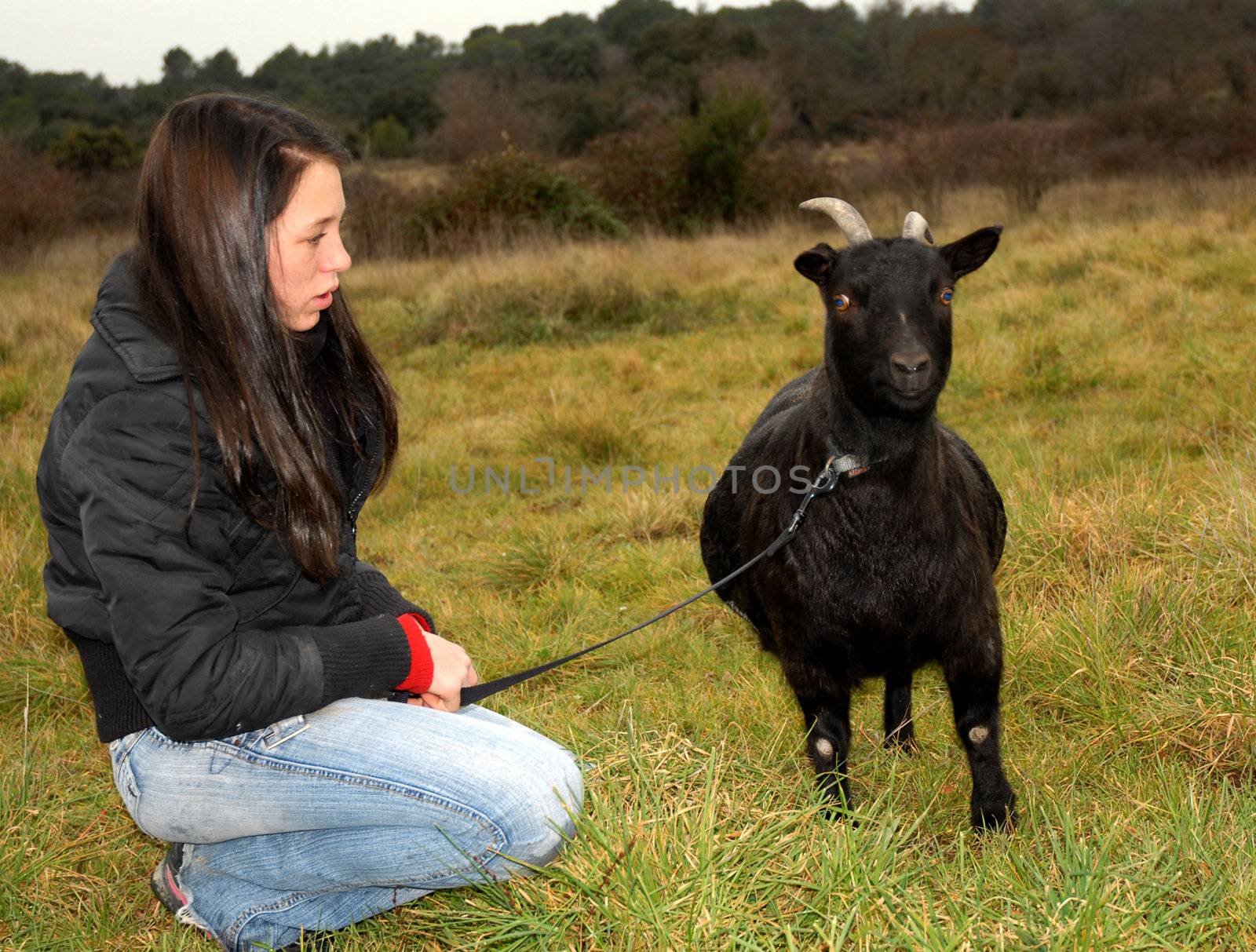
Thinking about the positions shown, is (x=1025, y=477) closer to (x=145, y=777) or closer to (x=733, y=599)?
(x=733, y=599)

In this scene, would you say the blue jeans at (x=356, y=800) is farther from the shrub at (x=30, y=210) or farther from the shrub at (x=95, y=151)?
the shrub at (x=95, y=151)

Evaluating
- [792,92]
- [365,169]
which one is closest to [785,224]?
[365,169]

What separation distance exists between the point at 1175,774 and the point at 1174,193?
13089 millimetres

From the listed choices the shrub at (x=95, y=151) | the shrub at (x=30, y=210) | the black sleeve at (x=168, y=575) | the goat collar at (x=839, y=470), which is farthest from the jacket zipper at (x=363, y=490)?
the shrub at (x=95, y=151)

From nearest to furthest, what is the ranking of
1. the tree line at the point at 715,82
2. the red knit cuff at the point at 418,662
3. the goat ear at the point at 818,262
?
1. the red knit cuff at the point at 418,662
2. the goat ear at the point at 818,262
3. the tree line at the point at 715,82

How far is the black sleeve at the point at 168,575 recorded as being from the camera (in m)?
2.15

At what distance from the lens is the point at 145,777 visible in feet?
8.10

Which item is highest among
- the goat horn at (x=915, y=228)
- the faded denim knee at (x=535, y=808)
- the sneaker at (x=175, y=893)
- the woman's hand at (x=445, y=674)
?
the goat horn at (x=915, y=228)

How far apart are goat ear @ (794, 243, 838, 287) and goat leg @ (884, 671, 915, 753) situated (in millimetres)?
1371

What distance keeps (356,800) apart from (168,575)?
632 millimetres

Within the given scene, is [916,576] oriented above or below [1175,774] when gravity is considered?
above

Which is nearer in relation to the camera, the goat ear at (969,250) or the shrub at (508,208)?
the goat ear at (969,250)

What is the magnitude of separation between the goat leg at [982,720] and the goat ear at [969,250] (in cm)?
120

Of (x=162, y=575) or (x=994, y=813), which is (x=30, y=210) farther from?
(x=994, y=813)
